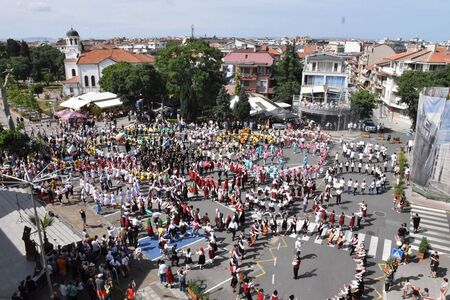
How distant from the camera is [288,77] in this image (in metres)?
62.2

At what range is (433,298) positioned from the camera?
16516mm

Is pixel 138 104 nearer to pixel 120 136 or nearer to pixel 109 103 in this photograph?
pixel 109 103

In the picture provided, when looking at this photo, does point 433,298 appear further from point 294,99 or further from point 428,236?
point 294,99

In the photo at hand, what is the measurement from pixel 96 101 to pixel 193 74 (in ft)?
44.3

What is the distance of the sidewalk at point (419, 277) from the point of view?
16.8 metres

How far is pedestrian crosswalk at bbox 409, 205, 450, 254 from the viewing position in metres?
21.2

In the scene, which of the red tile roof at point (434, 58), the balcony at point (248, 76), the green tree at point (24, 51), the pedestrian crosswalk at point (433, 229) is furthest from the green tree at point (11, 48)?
the pedestrian crosswalk at point (433, 229)

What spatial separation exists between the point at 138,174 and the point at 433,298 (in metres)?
20.7

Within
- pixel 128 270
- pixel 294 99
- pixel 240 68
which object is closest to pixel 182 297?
pixel 128 270

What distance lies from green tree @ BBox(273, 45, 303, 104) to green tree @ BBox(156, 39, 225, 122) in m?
12.0

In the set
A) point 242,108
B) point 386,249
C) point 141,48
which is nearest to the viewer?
point 386,249

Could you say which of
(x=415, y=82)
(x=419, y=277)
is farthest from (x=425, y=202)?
(x=415, y=82)

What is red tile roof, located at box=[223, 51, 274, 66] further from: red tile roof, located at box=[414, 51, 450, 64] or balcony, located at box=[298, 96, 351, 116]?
red tile roof, located at box=[414, 51, 450, 64]

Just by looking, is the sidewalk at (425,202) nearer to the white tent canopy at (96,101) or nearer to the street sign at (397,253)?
the street sign at (397,253)
